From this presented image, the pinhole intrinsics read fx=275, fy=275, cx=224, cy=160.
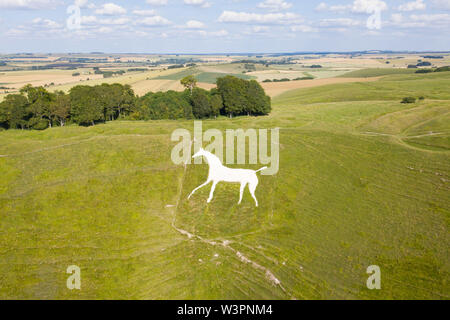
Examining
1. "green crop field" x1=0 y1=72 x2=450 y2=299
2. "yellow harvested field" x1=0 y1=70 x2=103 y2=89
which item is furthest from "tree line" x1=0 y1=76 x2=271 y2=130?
"yellow harvested field" x1=0 y1=70 x2=103 y2=89

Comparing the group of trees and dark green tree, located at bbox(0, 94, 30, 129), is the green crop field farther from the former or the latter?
dark green tree, located at bbox(0, 94, 30, 129)

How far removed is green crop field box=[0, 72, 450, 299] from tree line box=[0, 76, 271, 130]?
19.9m

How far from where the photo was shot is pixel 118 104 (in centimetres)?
6944

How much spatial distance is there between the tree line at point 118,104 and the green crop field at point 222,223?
19917 millimetres

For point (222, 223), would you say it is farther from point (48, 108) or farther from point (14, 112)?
point (14, 112)

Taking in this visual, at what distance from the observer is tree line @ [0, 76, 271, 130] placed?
58.3 m

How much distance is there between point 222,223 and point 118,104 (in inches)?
2155

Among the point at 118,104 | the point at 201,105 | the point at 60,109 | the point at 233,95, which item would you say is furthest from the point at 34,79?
the point at 233,95

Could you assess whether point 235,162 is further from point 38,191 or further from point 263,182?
point 38,191

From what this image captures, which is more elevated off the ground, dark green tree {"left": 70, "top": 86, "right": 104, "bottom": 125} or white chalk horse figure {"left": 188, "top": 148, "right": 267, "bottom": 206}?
dark green tree {"left": 70, "top": 86, "right": 104, "bottom": 125}

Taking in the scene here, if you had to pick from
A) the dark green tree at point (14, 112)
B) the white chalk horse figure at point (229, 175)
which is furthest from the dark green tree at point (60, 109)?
the white chalk horse figure at point (229, 175)

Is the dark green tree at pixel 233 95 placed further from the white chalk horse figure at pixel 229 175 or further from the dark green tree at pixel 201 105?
the white chalk horse figure at pixel 229 175

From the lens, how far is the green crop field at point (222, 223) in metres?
20.2

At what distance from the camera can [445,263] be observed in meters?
21.3
